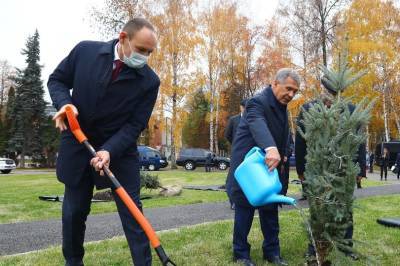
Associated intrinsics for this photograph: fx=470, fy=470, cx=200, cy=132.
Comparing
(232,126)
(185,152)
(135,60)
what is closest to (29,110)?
(185,152)

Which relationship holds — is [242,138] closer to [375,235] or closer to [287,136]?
[287,136]

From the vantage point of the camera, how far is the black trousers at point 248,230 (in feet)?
14.2

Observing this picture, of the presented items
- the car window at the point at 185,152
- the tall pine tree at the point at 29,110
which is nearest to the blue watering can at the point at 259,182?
the car window at the point at 185,152

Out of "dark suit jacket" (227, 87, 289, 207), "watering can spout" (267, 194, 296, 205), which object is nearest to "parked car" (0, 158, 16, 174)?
"dark suit jacket" (227, 87, 289, 207)

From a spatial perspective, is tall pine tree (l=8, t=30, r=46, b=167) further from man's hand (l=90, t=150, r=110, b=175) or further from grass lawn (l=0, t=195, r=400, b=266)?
man's hand (l=90, t=150, r=110, b=175)

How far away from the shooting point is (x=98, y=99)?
3602mm

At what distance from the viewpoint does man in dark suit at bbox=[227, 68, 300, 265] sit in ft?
13.9

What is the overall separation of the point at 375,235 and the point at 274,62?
29737 millimetres

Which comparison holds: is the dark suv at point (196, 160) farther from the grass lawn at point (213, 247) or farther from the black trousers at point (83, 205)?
the black trousers at point (83, 205)

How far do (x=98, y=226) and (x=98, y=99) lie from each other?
3.74m

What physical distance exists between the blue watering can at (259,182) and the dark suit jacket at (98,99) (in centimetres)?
91

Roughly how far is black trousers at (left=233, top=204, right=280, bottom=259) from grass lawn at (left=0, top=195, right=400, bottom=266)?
0.15 meters

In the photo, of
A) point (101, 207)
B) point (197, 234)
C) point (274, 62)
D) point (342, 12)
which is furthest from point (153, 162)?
point (197, 234)

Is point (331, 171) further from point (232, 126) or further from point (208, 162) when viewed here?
point (208, 162)
